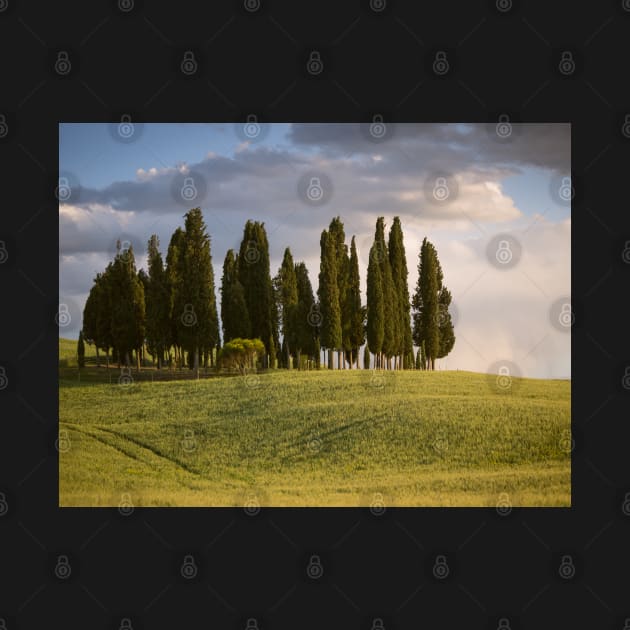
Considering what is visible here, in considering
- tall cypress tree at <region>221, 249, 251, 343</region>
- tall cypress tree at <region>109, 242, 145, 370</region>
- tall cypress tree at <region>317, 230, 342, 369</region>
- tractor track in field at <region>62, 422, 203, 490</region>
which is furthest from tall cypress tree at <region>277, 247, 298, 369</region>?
tractor track in field at <region>62, 422, 203, 490</region>

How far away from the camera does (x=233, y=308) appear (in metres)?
21.8

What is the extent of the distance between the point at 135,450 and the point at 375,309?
8.76m

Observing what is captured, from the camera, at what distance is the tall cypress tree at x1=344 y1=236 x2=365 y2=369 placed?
21281 millimetres

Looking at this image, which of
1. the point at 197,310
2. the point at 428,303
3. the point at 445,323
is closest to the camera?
the point at 445,323

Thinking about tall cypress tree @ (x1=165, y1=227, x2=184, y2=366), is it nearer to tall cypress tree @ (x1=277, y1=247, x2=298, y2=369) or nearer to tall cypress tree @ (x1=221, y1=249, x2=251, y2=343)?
tall cypress tree @ (x1=221, y1=249, x2=251, y2=343)

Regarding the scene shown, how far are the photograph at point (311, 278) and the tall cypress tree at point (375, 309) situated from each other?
2.37 meters

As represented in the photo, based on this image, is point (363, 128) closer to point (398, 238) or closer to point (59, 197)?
point (398, 238)

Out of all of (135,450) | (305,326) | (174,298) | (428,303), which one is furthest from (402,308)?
(135,450)

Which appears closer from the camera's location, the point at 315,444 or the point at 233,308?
the point at 315,444

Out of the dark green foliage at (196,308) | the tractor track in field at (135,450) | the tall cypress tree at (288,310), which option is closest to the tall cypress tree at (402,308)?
the tall cypress tree at (288,310)

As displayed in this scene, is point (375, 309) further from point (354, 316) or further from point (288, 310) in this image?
point (288, 310)

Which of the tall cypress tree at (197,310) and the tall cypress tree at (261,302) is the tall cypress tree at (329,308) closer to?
the tall cypress tree at (261,302)

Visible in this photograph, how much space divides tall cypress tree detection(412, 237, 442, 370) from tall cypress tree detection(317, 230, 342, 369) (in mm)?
2730

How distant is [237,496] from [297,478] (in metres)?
1.29
